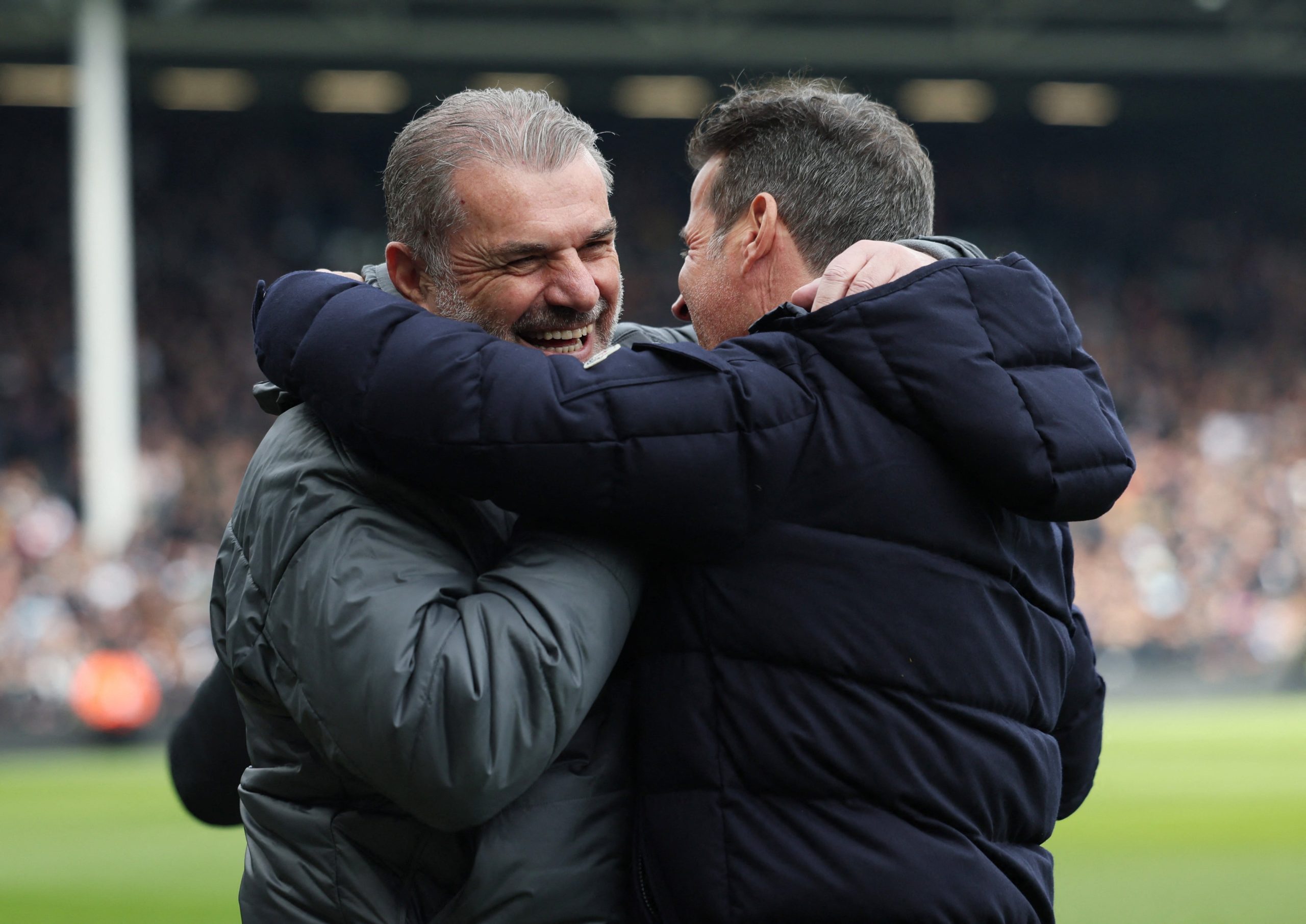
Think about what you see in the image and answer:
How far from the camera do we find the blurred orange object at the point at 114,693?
1188 centimetres

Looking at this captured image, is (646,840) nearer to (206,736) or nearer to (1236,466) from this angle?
(206,736)

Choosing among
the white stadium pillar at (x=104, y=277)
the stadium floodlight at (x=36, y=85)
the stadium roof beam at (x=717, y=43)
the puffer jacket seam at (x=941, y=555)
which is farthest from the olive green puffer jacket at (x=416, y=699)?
the stadium floodlight at (x=36, y=85)

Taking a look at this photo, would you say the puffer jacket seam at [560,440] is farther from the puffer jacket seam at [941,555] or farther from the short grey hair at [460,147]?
the short grey hair at [460,147]

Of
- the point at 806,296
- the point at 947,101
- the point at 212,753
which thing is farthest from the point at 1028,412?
the point at 947,101

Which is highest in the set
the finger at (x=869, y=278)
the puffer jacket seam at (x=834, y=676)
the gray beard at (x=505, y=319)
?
the finger at (x=869, y=278)

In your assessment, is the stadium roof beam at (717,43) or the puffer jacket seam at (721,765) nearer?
the puffer jacket seam at (721,765)

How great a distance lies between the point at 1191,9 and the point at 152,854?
667 inches

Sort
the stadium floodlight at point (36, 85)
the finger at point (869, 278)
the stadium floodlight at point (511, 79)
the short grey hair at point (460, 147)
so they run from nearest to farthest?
the finger at point (869, 278) < the short grey hair at point (460, 147) < the stadium floodlight at point (511, 79) < the stadium floodlight at point (36, 85)

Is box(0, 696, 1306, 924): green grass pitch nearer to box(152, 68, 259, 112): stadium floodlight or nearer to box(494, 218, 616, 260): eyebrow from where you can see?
box(494, 218, 616, 260): eyebrow

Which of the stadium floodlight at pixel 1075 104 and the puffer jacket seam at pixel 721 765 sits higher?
the stadium floodlight at pixel 1075 104

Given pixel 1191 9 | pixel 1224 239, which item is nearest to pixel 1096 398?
pixel 1191 9

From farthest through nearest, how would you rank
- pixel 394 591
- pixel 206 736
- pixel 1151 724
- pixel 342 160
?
1. pixel 342 160
2. pixel 1151 724
3. pixel 206 736
4. pixel 394 591

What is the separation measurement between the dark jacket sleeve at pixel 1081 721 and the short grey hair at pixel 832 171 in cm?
60

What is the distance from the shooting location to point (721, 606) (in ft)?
5.68
